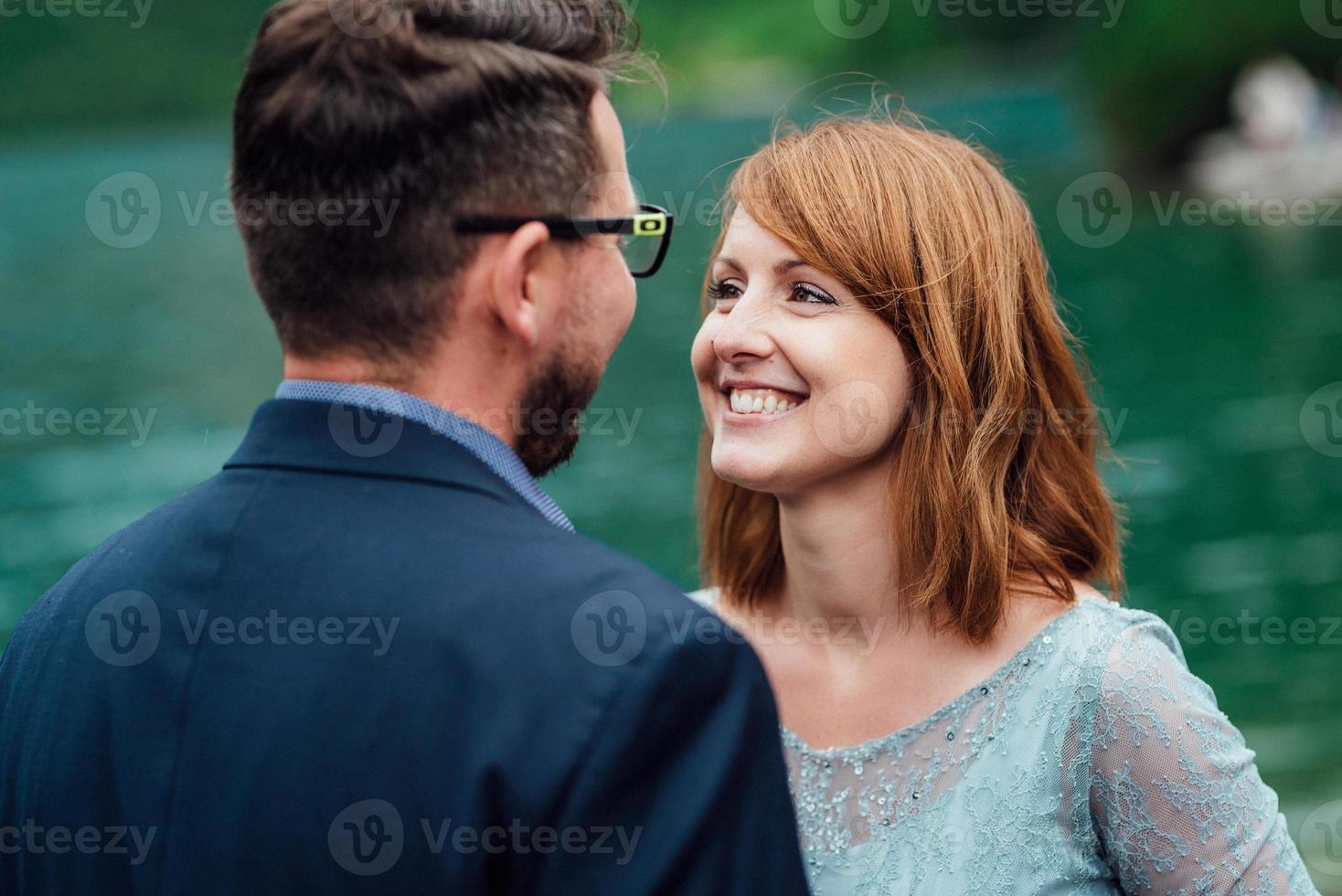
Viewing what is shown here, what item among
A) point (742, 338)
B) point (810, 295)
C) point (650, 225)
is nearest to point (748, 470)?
point (742, 338)

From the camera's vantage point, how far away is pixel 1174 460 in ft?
55.0

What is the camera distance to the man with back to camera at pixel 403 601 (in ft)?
4.75

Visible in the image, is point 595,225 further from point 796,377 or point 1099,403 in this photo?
point 1099,403

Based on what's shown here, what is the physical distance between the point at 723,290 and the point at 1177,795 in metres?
1.20

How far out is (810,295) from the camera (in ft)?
8.68

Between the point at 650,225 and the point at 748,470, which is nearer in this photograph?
the point at 650,225

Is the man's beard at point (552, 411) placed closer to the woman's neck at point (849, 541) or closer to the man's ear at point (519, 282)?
the man's ear at point (519, 282)

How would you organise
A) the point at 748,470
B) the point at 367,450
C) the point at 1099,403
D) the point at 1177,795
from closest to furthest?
1. the point at 367,450
2. the point at 1177,795
3. the point at 748,470
4. the point at 1099,403

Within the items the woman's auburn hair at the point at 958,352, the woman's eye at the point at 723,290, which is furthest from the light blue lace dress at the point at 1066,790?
the woman's eye at the point at 723,290

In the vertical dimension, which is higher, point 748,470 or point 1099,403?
point 748,470

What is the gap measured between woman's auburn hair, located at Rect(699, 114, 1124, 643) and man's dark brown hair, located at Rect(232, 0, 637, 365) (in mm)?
1065

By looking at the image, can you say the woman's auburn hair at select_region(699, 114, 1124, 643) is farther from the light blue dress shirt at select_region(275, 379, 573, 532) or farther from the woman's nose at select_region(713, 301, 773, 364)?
the light blue dress shirt at select_region(275, 379, 573, 532)

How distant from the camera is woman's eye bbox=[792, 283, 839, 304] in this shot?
2627mm

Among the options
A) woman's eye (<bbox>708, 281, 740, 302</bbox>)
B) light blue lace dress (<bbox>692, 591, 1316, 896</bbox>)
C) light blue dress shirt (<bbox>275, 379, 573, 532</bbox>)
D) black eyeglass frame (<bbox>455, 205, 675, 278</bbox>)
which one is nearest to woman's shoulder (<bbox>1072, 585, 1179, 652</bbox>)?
light blue lace dress (<bbox>692, 591, 1316, 896</bbox>)
